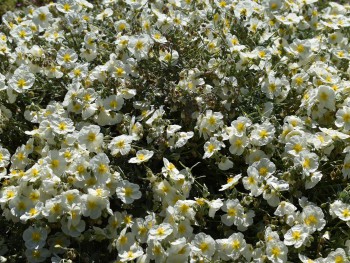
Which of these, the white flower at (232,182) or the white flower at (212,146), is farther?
the white flower at (212,146)

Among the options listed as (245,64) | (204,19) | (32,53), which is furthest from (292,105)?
(32,53)

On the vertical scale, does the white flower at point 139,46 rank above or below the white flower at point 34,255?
above

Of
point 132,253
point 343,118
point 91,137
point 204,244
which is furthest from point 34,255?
point 343,118

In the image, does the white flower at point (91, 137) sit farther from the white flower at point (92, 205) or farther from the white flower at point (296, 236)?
the white flower at point (296, 236)

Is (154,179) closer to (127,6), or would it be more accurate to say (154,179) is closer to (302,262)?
(302,262)

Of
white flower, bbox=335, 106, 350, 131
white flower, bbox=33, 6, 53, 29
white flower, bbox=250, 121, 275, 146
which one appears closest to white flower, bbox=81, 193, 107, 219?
white flower, bbox=250, 121, 275, 146

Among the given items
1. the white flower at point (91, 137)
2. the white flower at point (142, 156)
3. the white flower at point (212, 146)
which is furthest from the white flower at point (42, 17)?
the white flower at point (212, 146)
